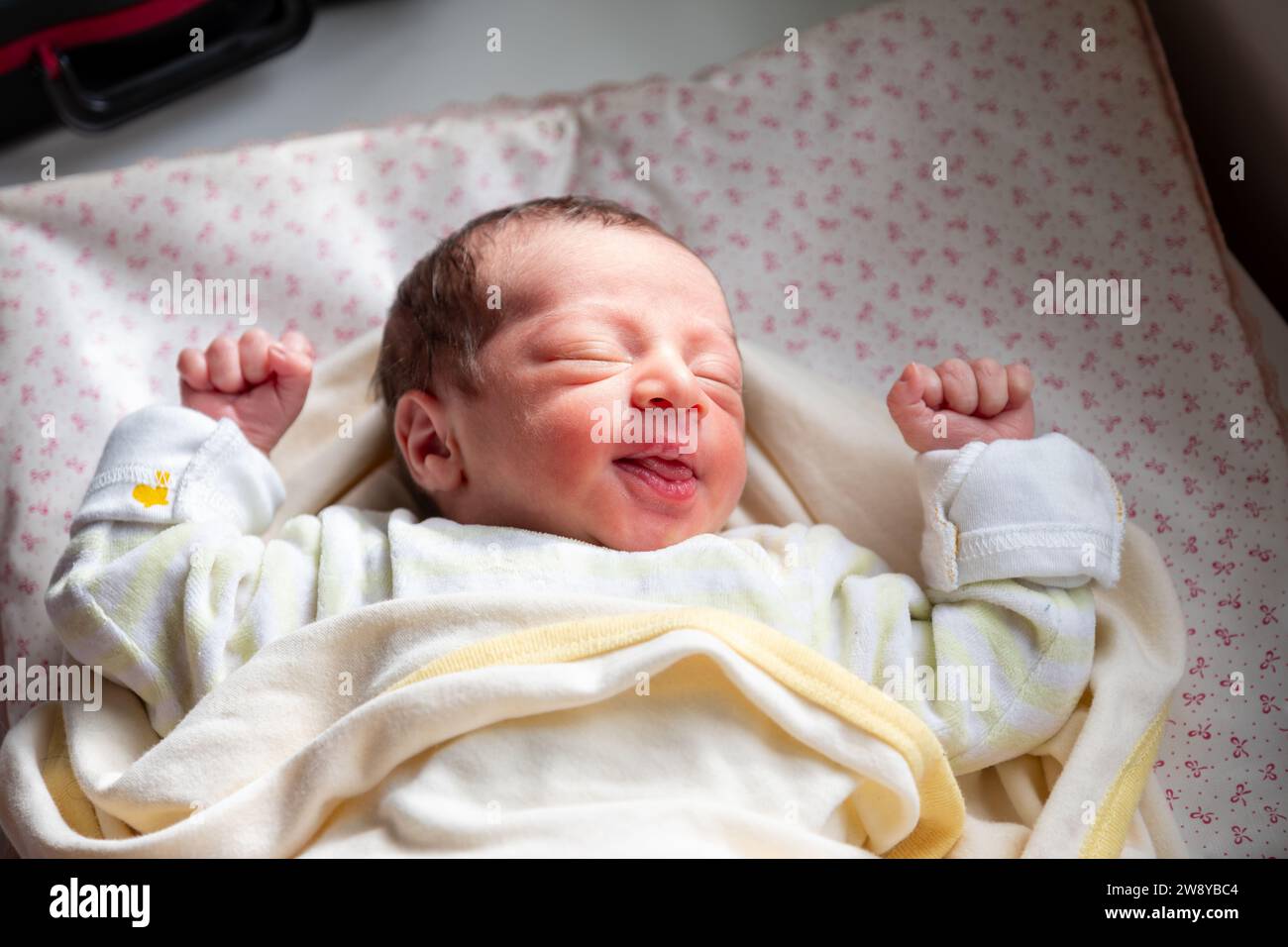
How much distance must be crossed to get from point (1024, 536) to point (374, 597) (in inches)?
23.9

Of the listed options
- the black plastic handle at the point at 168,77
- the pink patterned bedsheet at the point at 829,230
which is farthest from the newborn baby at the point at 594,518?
the black plastic handle at the point at 168,77

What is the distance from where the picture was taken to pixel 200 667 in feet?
4.00

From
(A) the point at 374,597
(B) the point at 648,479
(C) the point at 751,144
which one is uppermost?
(C) the point at 751,144

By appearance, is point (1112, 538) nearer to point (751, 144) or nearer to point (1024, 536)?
Answer: point (1024, 536)

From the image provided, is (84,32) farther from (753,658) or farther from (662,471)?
(753,658)

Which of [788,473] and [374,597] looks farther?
[788,473]

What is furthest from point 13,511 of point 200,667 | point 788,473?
point 788,473

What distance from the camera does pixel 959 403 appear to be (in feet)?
4.42

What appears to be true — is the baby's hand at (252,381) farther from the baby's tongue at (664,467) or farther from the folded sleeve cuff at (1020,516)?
the folded sleeve cuff at (1020,516)

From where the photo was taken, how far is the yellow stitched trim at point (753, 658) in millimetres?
1127

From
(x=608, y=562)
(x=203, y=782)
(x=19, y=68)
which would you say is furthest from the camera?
(x=19, y=68)

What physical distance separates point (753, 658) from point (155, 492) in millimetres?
615

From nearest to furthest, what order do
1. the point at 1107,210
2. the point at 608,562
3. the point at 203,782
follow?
the point at 203,782 < the point at 608,562 < the point at 1107,210

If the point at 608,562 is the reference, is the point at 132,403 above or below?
above
